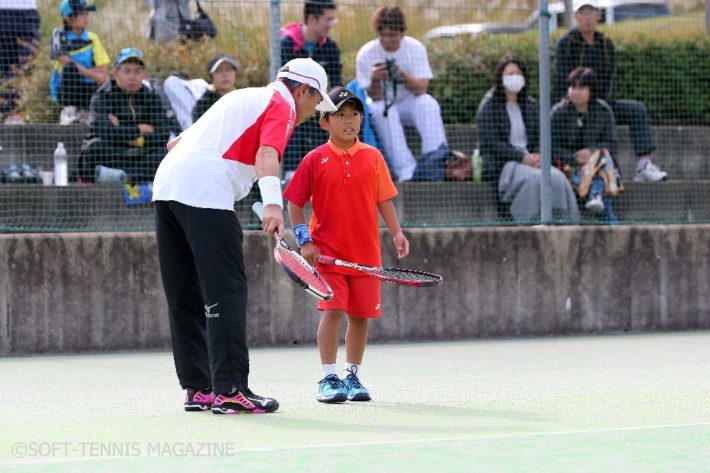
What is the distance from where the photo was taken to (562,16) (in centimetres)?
1342

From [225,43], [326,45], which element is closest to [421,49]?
[326,45]

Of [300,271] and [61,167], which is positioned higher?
[61,167]

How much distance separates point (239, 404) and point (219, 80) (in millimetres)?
5190

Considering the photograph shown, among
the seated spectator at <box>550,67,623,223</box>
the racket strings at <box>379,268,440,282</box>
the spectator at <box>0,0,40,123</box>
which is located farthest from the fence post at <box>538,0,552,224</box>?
the spectator at <box>0,0,40,123</box>

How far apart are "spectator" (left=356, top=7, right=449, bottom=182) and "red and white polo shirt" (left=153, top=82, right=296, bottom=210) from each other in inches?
197

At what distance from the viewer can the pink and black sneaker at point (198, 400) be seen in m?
7.23

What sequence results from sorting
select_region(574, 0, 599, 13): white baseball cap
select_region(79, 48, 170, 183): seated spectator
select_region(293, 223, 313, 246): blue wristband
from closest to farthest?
select_region(293, 223, 313, 246): blue wristband → select_region(79, 48, 170, 183): seated spectator → select_region(574, 0, 599, 13): white baseball cap

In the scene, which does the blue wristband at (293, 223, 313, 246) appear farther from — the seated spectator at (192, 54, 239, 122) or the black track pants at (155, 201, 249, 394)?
the seated spectator at (192, 54, 239, 122)

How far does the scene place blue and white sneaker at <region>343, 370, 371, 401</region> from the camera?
7672 mm

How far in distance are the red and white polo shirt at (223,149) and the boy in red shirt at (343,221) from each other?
2.46ft

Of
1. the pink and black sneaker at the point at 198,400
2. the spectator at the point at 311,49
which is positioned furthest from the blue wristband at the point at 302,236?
the spectator at the point at 311,49

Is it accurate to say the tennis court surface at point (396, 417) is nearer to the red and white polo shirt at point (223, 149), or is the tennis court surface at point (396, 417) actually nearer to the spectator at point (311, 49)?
the red and white polo shirt at point (223, 149)

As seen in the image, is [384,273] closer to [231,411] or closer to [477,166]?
[231,411]

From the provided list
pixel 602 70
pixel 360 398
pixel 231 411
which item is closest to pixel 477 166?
pixel 602 70
